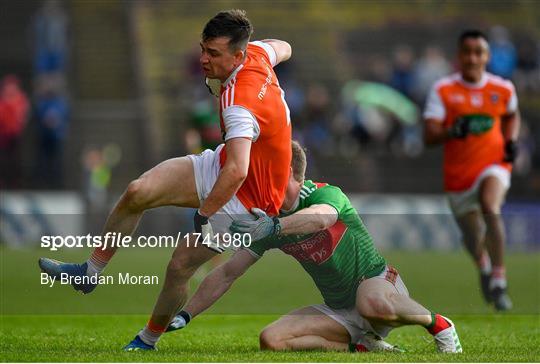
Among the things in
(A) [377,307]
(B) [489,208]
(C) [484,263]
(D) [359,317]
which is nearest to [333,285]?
(D) [359,317]

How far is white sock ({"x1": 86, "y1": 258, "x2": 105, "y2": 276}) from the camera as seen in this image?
842 cm

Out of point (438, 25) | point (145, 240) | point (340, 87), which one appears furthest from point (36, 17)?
point (145, 240)

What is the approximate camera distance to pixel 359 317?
8617mm

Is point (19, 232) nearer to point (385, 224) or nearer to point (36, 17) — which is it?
point (385, 224)

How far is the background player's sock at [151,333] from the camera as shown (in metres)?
8.45

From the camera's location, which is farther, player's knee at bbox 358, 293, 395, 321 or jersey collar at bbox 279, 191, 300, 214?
jersey collar at bbox 279, 191, 300, 214

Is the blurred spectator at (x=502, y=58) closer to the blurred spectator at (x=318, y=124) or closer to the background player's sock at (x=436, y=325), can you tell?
the blurred spectator at (x=318, y=124)

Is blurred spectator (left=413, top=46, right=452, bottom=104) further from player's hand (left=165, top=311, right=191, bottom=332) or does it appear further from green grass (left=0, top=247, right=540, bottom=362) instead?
player's hand (left=165, top=311, right=191, bottom=332)

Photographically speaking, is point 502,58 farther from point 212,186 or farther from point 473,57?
point 212,186

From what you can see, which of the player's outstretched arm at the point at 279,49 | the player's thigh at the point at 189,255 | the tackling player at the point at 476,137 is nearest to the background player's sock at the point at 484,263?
the tackling player at the point at 476,137

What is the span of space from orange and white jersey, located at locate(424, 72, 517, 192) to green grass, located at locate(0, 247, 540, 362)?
1.12 meters

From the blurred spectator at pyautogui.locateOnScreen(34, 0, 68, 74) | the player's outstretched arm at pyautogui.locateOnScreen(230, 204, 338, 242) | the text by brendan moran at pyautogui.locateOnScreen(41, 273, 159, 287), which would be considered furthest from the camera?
the blurred spectator at pyautogui.locateOnScreen(34, 0, 68, 74)

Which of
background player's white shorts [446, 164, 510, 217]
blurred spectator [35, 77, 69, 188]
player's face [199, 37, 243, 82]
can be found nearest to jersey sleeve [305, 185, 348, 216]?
player's face [199, 37, 243, 82]

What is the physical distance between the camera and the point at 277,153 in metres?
8.41
